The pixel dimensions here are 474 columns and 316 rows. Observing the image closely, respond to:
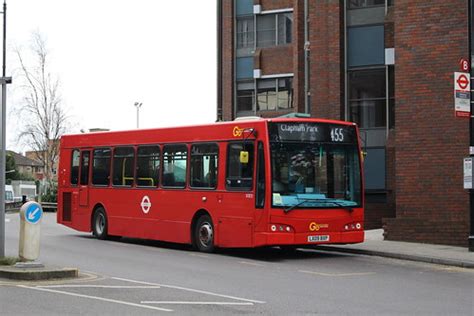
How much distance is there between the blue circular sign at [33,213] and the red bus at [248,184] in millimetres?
5027

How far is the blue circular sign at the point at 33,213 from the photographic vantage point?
13078 mm

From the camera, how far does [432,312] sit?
996 centimetres

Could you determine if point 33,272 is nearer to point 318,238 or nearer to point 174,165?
point 318,238

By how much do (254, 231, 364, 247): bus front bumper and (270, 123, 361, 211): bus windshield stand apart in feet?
1.98

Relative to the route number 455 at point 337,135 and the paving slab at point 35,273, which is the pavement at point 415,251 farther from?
the paving slab at point 35,273

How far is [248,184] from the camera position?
17.1 metres

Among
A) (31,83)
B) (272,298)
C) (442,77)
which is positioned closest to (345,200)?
(442,77)

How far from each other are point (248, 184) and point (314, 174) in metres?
1.46

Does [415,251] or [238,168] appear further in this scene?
[415,251]

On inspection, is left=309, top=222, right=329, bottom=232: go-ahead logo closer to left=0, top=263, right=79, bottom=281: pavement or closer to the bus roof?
the bus roof

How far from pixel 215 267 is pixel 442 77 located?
28.9 feet

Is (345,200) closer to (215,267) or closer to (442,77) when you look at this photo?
(215,267)

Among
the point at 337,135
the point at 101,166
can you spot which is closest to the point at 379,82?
the point at 337,135

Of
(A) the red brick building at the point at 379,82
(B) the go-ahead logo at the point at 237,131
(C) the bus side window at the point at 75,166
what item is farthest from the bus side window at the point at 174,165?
(A) the red brick building at the point at 379,82
